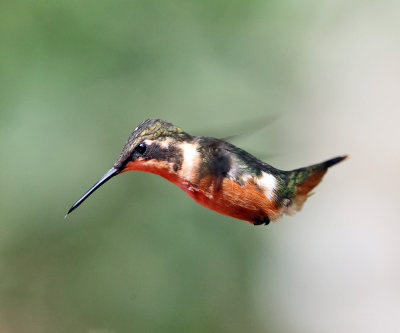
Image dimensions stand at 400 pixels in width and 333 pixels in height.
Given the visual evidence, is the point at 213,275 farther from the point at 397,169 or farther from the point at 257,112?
the point at 397,169

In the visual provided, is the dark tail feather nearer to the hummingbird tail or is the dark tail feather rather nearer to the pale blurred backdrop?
the hummingbird tail

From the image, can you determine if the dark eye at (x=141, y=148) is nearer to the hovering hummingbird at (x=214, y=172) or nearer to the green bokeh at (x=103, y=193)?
the hovering hummingbird at (x=214, y=172)

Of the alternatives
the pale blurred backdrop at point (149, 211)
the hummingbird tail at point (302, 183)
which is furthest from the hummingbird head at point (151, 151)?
the pale blurred backdrop at point (149, 211)

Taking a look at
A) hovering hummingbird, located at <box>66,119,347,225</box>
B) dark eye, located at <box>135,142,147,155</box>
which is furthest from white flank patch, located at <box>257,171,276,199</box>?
dark eye, located at <box>135,142,147,155</box>

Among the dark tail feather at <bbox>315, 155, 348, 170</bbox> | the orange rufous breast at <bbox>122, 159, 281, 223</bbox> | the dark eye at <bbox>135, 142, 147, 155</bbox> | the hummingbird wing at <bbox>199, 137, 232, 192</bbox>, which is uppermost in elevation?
the dark tail feather at <bbox>315, 155, 348, 170</bbox>

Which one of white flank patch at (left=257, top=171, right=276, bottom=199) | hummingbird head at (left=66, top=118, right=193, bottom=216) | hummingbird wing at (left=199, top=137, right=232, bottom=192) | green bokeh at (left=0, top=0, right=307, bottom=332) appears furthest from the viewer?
green bokeh at (left=0, top=0, right=307, bottom=332)

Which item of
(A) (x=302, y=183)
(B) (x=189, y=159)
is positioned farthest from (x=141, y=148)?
(A) (x=302, y=183)

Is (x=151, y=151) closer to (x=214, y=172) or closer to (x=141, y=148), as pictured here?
(x=141, y=148)

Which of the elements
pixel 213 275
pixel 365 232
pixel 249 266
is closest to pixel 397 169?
pixel 365 232
